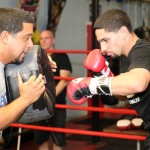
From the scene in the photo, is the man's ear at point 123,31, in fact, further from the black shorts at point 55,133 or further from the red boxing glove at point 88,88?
the black shorts at point 55,133

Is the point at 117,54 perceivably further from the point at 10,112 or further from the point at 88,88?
the point at 10,112

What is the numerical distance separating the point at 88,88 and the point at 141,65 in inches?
10.3

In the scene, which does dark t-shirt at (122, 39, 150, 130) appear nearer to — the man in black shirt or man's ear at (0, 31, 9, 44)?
the man in black shirt

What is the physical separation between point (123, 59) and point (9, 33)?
2.26ft

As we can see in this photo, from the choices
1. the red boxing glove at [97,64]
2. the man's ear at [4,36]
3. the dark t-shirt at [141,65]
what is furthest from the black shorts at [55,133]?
the man's ear at [4,36]

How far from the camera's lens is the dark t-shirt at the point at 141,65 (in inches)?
62.0

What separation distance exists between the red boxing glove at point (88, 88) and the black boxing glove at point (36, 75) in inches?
6.5

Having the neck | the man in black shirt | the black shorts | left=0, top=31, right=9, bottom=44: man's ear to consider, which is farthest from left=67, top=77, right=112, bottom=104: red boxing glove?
the black shorts

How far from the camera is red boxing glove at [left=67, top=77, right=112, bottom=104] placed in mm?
1619

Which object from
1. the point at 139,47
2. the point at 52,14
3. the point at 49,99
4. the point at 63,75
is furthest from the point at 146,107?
the point at 52,14

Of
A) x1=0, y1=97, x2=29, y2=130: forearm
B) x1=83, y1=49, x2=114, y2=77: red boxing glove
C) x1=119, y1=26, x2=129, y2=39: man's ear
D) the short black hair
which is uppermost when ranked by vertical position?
the short black hair

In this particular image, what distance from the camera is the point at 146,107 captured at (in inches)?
70.4

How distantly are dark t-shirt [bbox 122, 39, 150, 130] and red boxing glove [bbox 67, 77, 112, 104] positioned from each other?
0.13 meters

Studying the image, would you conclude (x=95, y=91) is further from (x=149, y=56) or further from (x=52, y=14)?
(x=52, y=14)
